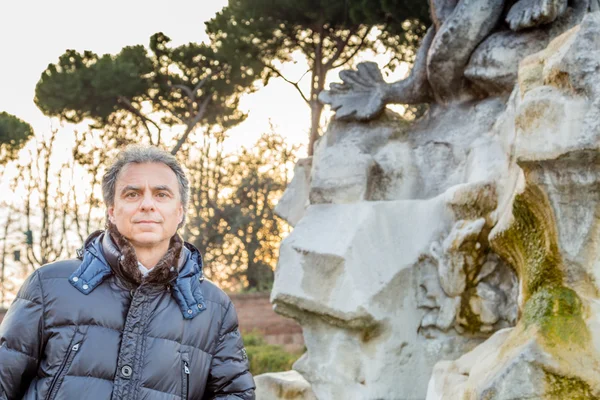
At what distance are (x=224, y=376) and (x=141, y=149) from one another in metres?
0.67

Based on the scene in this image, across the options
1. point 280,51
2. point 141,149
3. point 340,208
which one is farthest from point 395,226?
point 280,51

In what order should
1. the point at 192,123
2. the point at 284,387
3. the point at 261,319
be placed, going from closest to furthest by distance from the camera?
the point at 284,387
the point at 261,319
the point at 192,123

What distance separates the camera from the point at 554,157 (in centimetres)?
307

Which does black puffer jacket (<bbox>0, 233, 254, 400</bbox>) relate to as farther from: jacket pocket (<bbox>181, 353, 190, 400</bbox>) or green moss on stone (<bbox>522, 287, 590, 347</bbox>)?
green moss on stone (<bbox>522, 287, 590, 347</bbox>)

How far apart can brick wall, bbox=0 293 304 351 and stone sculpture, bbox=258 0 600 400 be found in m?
7.10

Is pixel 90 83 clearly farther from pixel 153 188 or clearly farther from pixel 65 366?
pixel 65 366

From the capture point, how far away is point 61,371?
6.72 feet

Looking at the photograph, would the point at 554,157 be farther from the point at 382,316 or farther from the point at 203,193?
the point at 203,193

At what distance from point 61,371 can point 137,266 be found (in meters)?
0.32

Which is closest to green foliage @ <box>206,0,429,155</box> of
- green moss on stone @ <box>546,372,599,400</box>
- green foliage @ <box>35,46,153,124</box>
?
green foliage @ <box>35,46,153,124</box>

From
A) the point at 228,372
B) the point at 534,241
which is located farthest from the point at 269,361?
the point at 228,372

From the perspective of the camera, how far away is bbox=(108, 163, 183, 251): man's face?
227 cm

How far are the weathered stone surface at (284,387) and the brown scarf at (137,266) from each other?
273cm

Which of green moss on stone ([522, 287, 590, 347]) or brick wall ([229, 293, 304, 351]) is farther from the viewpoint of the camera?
brick wall ([229, 293, 304, 351])
